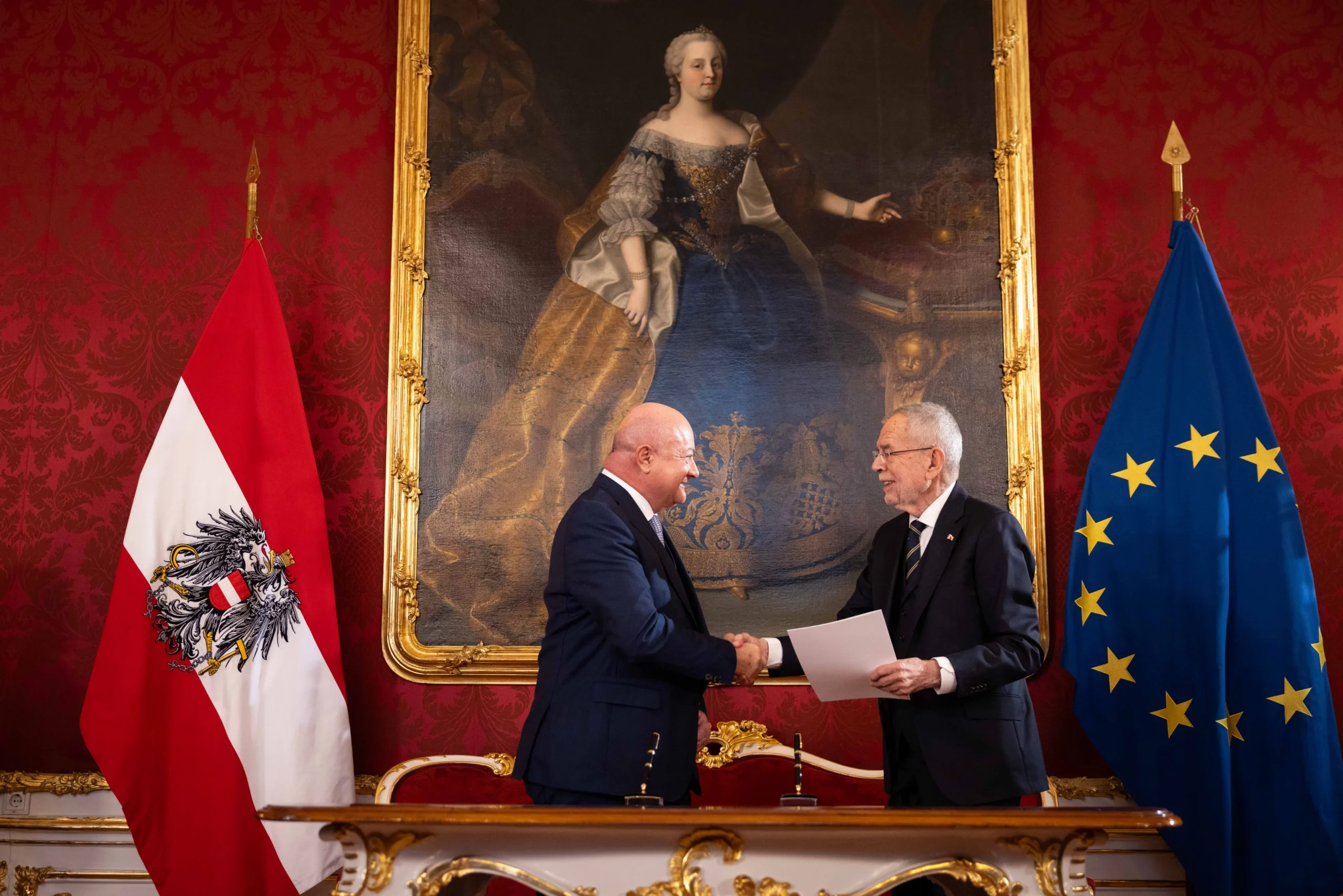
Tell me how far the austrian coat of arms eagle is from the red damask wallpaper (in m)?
0.38

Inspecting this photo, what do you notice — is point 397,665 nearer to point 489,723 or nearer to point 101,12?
point 489,723

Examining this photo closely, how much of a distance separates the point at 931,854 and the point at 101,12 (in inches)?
188

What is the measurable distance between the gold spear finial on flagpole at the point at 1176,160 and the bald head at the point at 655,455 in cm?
220

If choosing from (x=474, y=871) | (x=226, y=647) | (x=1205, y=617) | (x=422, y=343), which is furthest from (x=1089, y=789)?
(x=226, y=647)

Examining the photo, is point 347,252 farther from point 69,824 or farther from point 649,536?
point 69,824

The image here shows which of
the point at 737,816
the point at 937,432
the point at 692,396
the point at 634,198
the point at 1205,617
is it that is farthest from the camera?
the point at 634,198

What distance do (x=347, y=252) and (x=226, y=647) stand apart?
66.2 inches

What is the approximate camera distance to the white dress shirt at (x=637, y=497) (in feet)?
11.6

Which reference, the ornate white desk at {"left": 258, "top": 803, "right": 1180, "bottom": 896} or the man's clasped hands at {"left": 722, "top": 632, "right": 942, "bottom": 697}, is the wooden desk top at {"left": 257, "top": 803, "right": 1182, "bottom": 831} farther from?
the man's clasped hands at {"left": 722, "top": 632, "right": 942, "bottom": 697}

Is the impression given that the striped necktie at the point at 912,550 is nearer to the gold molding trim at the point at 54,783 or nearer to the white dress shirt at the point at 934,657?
the white dress shirt at the point at 934,657

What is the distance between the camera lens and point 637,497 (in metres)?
3.56

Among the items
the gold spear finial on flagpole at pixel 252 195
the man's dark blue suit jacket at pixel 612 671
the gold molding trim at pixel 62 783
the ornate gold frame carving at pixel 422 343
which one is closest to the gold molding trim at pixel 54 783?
the gold molding trim at pixel 62 783

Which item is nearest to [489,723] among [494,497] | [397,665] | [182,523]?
[397,665]

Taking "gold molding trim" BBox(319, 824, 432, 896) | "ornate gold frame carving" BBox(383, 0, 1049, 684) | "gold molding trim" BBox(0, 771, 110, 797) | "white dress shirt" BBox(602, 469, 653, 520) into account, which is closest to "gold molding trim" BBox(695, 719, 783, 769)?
"ornate gold frame carving" BBox(383, 0, 1049, 684)
